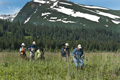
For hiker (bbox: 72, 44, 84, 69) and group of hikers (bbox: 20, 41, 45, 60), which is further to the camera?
group of hikers (bbox: 20, 41, 45, 60)

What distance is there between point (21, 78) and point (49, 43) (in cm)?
12501

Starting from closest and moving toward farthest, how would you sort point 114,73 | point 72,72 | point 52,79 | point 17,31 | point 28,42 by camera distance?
point 52,79
point 72,72
point 114,73
point 28,42
point 17,31

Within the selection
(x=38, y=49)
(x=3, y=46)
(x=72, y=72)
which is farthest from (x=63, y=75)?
(x=3, y=46)

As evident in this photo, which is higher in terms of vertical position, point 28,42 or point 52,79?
point 52,79

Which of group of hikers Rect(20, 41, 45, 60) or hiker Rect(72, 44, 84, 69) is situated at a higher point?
hiker Rect(72, 44, 84, 69)

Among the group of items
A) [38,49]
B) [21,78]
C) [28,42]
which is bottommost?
[28,42]

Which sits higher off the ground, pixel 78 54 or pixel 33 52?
pixel 78 54

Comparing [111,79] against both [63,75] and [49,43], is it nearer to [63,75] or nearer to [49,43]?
[63,75]

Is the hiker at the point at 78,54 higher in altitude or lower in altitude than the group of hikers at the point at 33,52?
higher

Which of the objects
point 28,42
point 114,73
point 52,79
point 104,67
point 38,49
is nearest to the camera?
point 52,79

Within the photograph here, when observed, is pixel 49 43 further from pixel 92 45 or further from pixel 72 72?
pixel 72 72

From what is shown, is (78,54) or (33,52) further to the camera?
(33,52)

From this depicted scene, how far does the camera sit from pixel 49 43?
13225cm

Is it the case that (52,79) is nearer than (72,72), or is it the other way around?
(52,79)
